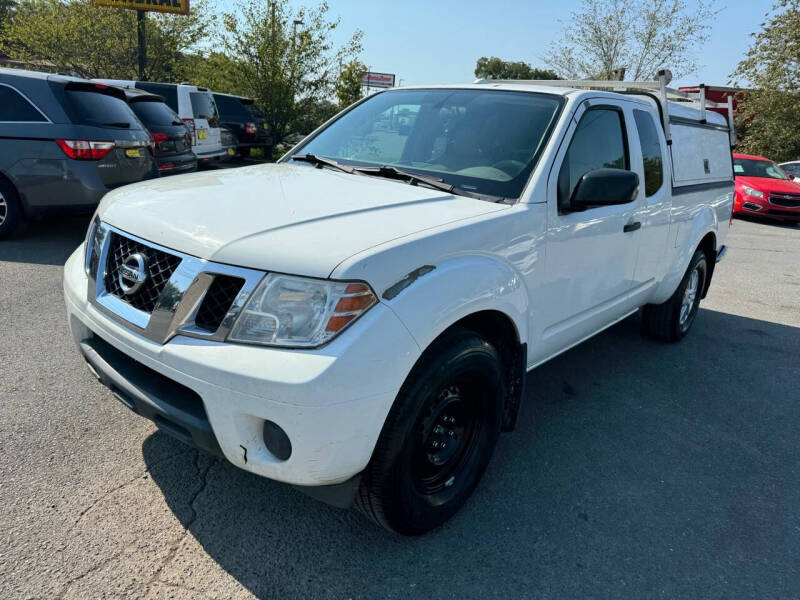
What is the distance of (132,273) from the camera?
2.31m

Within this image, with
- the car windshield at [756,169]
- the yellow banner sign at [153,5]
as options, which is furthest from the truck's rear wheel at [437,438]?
the yellow banner sign at [153,5]

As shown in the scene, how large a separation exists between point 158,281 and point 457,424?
135 cm

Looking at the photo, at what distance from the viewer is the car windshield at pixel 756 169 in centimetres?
1524

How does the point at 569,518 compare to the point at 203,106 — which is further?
the point at 203,106

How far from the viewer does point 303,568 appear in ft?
7.52

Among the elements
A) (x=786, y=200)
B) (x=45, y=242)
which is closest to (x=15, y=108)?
(x=45, y=242)

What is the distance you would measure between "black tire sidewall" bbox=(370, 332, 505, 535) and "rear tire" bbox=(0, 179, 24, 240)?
238 inches

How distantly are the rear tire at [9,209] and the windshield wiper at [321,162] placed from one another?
4434 millimetres

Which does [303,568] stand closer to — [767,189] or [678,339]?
[678,339]

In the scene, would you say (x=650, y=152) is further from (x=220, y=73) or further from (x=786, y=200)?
(x=220, y=73)

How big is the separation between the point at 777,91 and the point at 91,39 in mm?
25395

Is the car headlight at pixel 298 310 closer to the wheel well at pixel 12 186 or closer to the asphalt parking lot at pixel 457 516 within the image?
the asphalt parking lot at pixel 457 516

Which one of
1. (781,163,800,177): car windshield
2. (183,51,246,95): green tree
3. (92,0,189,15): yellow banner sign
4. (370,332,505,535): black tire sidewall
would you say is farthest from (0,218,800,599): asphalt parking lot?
(92,0,189,15): yellow banner sign

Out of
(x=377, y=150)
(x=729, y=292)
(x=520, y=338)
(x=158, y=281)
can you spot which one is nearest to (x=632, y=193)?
(x=520, y=338)
